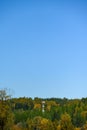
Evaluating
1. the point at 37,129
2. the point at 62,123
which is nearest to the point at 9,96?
the point at 62,123

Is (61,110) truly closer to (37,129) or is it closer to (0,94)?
(37,129)

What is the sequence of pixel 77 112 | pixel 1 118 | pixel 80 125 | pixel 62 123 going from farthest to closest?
pixel 77 112
pixel 80 125
pixel 62 123
pixel 1 118

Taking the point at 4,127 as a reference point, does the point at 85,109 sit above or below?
above

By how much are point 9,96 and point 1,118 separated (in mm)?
3941

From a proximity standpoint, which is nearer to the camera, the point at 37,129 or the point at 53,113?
the point at 37,129


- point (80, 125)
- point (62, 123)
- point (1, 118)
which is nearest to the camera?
point (1, 118)

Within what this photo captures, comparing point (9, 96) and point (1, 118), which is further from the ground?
point (9, 96)

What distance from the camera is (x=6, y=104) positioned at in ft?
200

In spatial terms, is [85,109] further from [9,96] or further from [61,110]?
[9,96]

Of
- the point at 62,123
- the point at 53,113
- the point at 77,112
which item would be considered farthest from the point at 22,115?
the point at 62,123

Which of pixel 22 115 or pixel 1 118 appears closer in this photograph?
pixel 1 118

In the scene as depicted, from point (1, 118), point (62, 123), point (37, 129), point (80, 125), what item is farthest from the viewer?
point (80, 125)

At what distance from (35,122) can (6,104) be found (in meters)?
83.1

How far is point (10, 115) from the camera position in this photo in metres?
60.4
